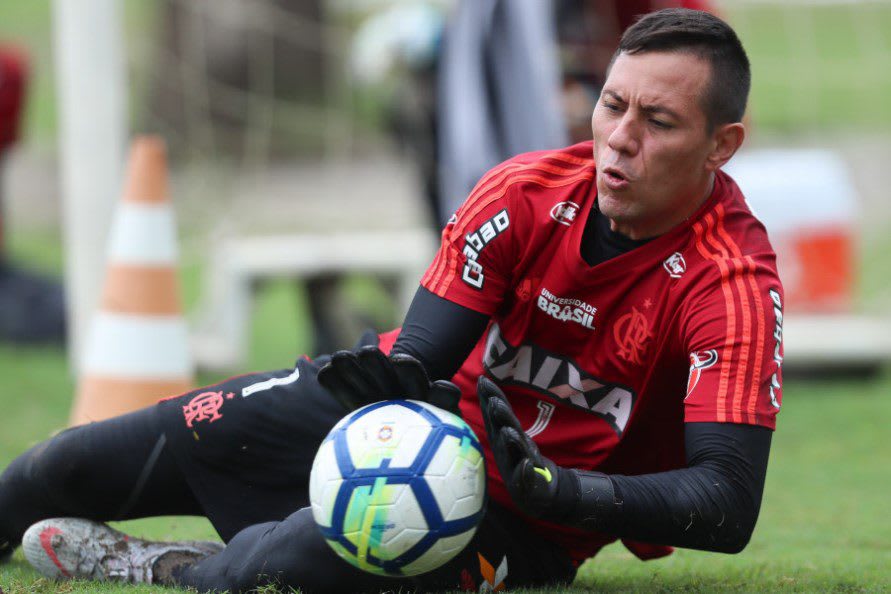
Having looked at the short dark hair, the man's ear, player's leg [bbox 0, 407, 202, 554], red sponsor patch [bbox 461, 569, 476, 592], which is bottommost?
red sponsor patch [bbox 461, 569, 476, 592]

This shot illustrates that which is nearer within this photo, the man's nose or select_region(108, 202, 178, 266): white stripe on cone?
the man's nose

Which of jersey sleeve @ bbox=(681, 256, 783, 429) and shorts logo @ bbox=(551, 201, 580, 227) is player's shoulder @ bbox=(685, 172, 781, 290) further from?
shorts logo @ bbox=(551, 201, 580, 227)

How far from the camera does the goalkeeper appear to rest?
10.2ft

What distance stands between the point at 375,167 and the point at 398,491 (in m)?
10.5

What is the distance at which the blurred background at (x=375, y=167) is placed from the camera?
6.71 metres

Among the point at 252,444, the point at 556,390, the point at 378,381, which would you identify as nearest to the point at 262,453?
the point at 252,444

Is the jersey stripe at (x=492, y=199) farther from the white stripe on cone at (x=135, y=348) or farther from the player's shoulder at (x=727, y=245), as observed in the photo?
the white stripe on cone at (x=135, y=348)

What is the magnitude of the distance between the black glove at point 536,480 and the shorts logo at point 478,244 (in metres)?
0.38

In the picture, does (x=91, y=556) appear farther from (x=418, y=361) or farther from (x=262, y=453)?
(x=418, y=361)

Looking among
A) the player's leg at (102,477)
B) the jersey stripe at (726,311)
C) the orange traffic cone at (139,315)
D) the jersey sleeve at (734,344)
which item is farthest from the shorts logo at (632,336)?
the orange traffic cone at (139,315)

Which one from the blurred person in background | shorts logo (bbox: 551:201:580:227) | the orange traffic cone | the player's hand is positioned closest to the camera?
the player's hand

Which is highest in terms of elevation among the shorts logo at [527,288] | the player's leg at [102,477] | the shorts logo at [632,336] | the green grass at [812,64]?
the green grass at [812,64]

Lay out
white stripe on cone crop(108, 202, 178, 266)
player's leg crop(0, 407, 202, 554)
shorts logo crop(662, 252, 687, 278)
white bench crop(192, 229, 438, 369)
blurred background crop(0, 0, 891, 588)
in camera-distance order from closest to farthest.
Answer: shorts logo crop(662, 252, 687, 278) < player's leg crop(0, 407, 202, 554) < white stripe on cone crop(108, 202, 178, 266) < blurred background crop(0, 0, 891, 588) < white bench crop(192, 229, 438, 369)

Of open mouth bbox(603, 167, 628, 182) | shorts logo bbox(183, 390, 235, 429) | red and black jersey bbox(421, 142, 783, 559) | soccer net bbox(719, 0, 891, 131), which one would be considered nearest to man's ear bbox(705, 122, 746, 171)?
red and black jersey bbox(421, 142, 783, 559)
